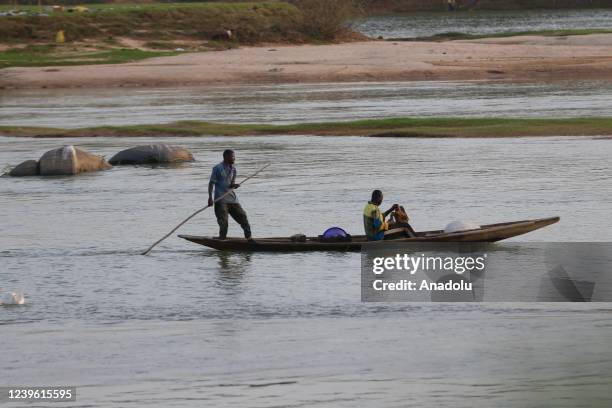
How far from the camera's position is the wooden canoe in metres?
21.7

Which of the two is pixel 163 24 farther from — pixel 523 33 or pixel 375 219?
pixel 375 219

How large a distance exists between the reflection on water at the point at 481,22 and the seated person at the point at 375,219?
2906 inches

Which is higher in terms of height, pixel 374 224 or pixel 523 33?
pixel 523 33

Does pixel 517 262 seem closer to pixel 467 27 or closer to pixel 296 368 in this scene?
pixel 296 368

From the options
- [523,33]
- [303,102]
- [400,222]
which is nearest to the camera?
[400,222]

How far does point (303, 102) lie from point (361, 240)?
33961 millimetres

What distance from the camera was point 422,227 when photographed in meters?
25.1

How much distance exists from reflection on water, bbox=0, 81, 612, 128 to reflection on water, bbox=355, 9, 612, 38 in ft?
112

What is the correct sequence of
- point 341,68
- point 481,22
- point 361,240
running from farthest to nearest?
point 481,22 < point 341,68 < point 361,240

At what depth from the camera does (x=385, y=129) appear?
43.5 m

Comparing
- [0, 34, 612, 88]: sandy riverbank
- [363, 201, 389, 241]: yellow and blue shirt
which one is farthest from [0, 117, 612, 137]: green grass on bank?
[363, 201, 389, 241]: yellow and blue shirt

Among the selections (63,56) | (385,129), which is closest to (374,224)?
(385,129)

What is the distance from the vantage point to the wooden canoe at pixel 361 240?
2169 centimetres

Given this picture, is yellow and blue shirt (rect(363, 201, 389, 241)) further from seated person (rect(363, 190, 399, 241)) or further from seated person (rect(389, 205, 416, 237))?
seated person (rect(389, 205, 416, 237))
